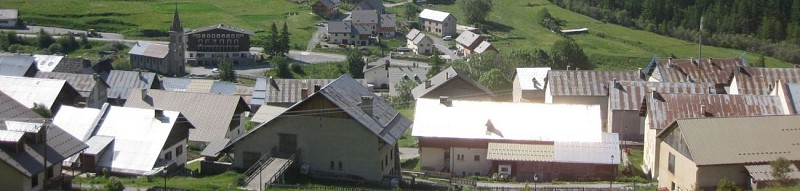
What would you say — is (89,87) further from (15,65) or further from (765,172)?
(765,172)

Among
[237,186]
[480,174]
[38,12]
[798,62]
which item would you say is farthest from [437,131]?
[38,12]

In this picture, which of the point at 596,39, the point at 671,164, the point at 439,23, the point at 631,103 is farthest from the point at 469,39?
the point at 671,164

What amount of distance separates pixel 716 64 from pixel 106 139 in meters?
35.9

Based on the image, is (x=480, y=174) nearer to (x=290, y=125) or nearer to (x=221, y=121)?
(x=290, y=125)

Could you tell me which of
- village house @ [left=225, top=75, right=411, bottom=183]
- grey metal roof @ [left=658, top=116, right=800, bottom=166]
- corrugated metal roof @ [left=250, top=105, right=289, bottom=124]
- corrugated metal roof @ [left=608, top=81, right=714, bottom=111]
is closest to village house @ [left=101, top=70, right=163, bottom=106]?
corrugated metal roof @ [left=250, top=105, right=289, bottom=124]

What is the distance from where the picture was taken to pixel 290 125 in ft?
121

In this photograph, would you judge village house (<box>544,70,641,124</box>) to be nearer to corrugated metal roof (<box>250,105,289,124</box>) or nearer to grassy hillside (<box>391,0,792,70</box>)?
corrugated metal roof (<box>250,105,289,124</box>)

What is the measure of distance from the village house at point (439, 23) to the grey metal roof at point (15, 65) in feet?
210

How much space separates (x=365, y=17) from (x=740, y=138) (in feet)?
277

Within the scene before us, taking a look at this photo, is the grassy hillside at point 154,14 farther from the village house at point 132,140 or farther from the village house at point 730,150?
the village house at point 730,150

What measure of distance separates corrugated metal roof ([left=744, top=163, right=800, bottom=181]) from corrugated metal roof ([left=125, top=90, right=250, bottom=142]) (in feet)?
83.0

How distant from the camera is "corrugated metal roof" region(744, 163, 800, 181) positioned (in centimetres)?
3225

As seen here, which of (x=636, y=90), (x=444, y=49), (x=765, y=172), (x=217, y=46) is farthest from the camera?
(x=444, y=49)

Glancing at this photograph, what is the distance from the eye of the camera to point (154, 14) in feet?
401
